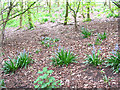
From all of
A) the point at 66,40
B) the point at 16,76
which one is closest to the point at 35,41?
the point at 66,40

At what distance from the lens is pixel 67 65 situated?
14.4ft

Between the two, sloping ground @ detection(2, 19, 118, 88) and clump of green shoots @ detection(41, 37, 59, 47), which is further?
clump of green shoots @ detection(41, 37, 59, 47)

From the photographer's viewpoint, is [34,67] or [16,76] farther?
[34,67]

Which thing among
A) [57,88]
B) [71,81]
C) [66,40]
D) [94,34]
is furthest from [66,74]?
[94,34]

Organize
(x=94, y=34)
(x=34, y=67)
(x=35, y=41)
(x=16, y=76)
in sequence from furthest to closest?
(x=35, y=41)
(x=94, y=34)
(x=34, y=67)
(x=16, y=76)

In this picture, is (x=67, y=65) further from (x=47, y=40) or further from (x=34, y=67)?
(x=47, y=40)

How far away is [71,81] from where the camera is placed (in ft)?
11.6

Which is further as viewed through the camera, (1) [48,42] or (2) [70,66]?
(1) [48,42]

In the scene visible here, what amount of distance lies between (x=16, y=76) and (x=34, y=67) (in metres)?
0.77

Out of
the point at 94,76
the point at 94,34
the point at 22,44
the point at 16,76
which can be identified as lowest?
the point at 16,76

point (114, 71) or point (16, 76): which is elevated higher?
point (114, 71)

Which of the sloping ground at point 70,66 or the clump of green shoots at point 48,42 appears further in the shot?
the clump of green shoots at point 48,42

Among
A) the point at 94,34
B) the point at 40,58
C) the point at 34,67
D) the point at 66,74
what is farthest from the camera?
the point at 94,34

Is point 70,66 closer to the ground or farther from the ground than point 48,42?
closer to the ground
